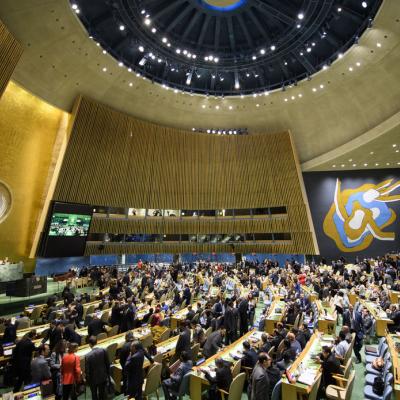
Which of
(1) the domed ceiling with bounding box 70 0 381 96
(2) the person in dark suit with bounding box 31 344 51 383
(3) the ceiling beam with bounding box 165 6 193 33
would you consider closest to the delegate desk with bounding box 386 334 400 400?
(2) the person in dark suit with bounding box 31 344 51 383

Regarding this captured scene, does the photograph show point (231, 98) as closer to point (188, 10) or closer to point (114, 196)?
point (188, 10)

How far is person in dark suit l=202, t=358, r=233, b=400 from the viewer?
15.6ft

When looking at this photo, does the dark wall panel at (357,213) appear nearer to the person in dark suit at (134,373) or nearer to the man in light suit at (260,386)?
the man in light suit at (260,386)

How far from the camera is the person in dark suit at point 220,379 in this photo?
187 inches

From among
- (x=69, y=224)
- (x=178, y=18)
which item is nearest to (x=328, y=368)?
(x=69, y=224)

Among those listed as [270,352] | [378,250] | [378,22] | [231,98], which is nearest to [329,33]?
[378,22]

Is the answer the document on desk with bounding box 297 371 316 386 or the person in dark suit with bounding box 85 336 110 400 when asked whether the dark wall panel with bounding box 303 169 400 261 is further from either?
the person in dark suit with bounding box 85 336 110 400

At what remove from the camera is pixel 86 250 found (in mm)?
20516

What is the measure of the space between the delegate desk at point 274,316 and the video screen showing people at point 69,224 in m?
13.3

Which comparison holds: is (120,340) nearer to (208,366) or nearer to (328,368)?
(208,366)

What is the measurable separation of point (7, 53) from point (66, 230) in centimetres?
967

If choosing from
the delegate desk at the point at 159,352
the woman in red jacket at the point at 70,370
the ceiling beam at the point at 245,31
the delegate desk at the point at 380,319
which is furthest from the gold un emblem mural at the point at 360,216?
the woman in red jacket at the point at 70,370

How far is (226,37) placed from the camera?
21141 mm

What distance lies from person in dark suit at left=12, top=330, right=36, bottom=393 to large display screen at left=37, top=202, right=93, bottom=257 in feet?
41.6
